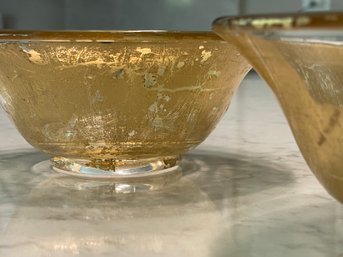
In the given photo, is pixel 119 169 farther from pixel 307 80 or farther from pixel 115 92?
pixel 307 80

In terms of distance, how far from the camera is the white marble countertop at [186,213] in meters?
0.35

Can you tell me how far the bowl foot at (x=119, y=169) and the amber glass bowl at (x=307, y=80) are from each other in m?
0.19

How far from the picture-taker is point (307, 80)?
1.10 feet

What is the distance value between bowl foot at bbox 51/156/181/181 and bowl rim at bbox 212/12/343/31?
226mm

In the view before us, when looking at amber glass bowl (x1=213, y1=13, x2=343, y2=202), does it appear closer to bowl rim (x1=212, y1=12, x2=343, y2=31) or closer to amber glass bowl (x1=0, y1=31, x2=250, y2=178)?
bowl rim (x1=212, y1=12, x2=343, y2=31)

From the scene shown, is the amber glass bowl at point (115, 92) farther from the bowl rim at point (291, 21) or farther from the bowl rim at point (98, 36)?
the bowl rim at point (291, 21)

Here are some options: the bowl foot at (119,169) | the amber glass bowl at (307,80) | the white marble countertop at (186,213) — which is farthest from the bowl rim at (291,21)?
the bowl foot at (119,169)

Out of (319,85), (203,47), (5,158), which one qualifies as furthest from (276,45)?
(5,158)

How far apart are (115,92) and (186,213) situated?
11cm

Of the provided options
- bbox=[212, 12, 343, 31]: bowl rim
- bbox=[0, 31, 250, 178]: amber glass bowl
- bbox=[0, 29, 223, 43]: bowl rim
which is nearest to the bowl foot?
bbox=[0, 31, 250, 178]: amber glass bowl

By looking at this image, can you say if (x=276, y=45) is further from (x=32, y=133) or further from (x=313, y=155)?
(x=32, y=133)

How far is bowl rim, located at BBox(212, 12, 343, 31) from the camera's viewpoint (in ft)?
0.90

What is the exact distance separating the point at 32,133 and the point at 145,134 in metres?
0.08

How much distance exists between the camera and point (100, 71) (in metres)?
0.48
